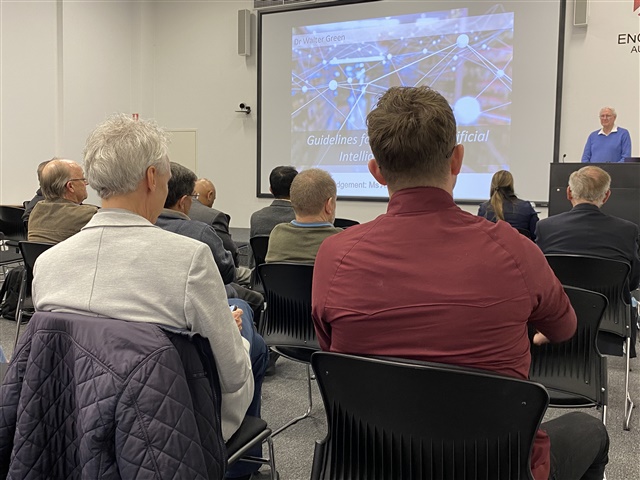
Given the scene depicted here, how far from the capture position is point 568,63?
22.6ft

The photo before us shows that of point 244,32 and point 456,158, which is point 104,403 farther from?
point 244,32

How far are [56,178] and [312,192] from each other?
5.53 ft

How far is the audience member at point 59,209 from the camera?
130 inches

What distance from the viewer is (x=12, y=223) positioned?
5.43 meters

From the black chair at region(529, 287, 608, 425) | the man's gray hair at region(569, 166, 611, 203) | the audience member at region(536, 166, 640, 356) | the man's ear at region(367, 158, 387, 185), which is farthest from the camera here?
the man's gray hair at region(569, 166, 611, 203)

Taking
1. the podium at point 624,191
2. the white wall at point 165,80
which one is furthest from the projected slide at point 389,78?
the podium at point 624,191

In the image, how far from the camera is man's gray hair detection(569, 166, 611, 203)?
113 inches

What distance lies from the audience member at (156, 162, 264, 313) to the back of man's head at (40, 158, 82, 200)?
1060 mm

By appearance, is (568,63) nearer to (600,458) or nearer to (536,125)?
(536,125)

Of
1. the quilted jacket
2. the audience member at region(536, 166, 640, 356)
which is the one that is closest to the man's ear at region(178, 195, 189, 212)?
the quilted jacket

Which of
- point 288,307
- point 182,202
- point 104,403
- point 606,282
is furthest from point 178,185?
point 606,282

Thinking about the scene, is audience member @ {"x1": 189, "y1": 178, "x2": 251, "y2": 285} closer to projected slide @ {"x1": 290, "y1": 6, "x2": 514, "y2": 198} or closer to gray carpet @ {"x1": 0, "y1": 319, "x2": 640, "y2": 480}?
gray carpet @ {"x1": 0, "y1": 319, "x2": 640, "y2": 480}

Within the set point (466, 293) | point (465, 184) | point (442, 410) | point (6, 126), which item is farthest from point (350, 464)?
point (6, 126)

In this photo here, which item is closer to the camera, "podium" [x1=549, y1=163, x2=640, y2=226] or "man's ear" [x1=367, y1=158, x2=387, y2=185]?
"man's ear" [x1=367, y1=158, x2=387, y2=185]
